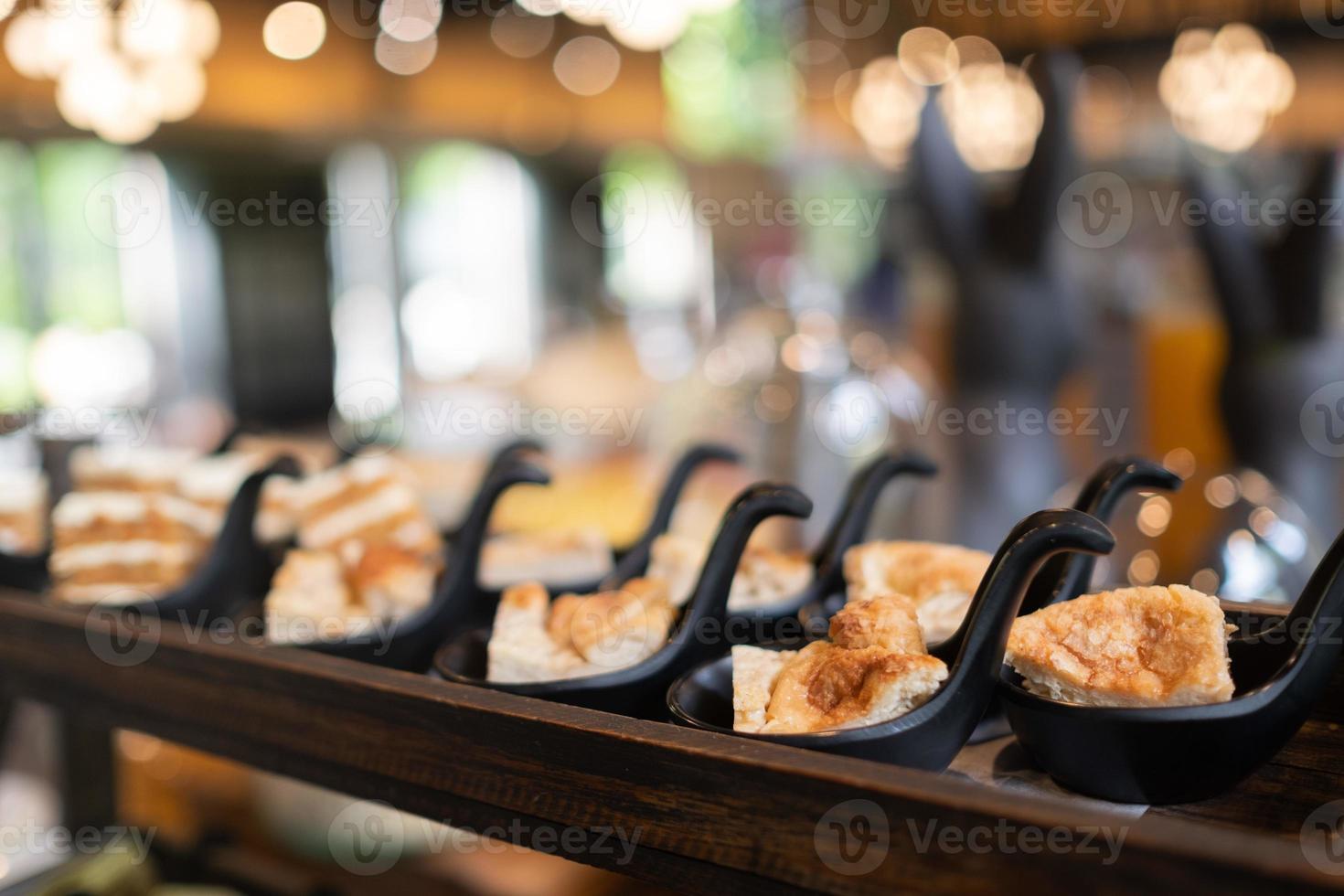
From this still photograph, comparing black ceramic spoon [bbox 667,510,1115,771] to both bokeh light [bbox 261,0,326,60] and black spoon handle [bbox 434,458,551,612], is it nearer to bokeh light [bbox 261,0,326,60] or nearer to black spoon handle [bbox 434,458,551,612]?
black spoon handle [bbox 434,458,551,612]

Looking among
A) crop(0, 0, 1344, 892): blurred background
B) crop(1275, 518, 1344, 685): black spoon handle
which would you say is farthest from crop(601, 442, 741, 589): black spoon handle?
crop(1275, 518, 1344, 685): black spoon handle

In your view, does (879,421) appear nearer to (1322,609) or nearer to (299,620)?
(299,620)

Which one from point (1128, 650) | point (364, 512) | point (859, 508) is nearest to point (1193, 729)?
point (1128, 650)

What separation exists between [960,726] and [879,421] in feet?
5.47

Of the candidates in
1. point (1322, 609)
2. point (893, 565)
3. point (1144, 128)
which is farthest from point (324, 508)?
point (1144, 128)

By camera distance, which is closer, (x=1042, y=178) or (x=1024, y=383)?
(x=1042, y=178)

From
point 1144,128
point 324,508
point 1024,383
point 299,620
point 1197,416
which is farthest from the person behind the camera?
point 1144,128

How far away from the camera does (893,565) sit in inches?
42.9

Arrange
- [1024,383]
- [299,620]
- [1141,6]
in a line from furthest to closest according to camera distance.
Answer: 1. [1141,6]
2. [1024,383]
3. [299,620]

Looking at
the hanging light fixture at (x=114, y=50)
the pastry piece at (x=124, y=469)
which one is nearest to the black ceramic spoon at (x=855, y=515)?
the pastry piece at (x=124, y=469)

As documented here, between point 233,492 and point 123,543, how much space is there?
15cm

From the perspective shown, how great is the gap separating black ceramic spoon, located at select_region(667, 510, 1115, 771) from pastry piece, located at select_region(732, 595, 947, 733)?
0.02 m

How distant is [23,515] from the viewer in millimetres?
1679

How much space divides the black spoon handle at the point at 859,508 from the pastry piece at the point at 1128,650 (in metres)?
0.36
